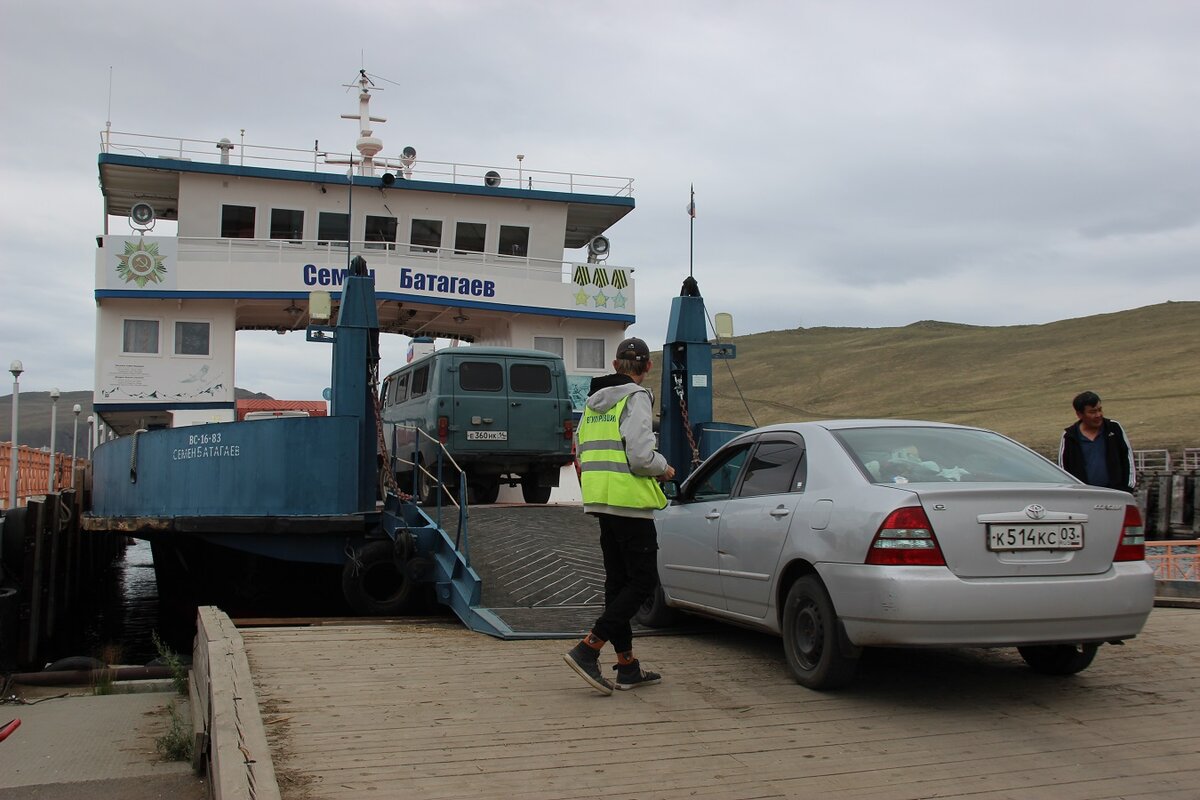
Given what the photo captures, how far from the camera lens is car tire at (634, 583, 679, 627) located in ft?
24.1

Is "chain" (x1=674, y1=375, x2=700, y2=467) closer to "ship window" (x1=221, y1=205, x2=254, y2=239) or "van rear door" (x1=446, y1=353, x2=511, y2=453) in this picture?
"van rear door" (x1=446, y1=353, x2=511, y2=453)

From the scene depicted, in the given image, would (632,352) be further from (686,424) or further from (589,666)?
(686,424)

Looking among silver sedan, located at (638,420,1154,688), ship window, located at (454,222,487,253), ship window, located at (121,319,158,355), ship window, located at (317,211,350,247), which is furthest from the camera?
ship window, located at (454,222,487,253)

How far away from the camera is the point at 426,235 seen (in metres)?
20.2

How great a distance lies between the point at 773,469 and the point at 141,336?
14.9 metres

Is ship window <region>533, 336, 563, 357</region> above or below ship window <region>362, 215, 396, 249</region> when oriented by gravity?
below

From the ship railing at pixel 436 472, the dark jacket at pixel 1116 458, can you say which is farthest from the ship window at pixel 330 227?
the dark jacket at pixel 1116 458

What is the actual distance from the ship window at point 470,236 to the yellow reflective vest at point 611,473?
15251 millimetres

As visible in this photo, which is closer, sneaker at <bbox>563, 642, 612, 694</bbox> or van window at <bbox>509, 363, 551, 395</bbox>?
sneaker at <bbox>563, 642, 612, 694</bbox>

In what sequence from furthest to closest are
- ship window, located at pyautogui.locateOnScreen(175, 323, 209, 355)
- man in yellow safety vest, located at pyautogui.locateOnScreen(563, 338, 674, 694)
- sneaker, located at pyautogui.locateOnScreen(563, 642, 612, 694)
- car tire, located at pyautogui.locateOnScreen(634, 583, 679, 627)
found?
ship window, located at pyautogui.locateOnScreen(175, 323, 209, 355), car tire, located at pyautogui.locateOnScreen(634, 583, 679, 627), man in yellow safety vest, located at pyautogui.locateOnScreen(563, 338, 674, 694), sneaker, located at pyautogui.locateOnScreen(563, 642, 612, 694)

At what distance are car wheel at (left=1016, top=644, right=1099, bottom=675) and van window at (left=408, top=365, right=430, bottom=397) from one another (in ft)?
31.4

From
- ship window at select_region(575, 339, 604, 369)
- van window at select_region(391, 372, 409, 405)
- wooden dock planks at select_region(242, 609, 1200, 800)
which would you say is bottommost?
wooden dock planks at select_region(242, 609, 1200, 800)

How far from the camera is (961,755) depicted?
4285mm

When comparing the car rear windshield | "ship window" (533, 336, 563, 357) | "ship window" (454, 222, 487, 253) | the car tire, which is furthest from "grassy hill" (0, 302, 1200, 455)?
the car rear windshield
